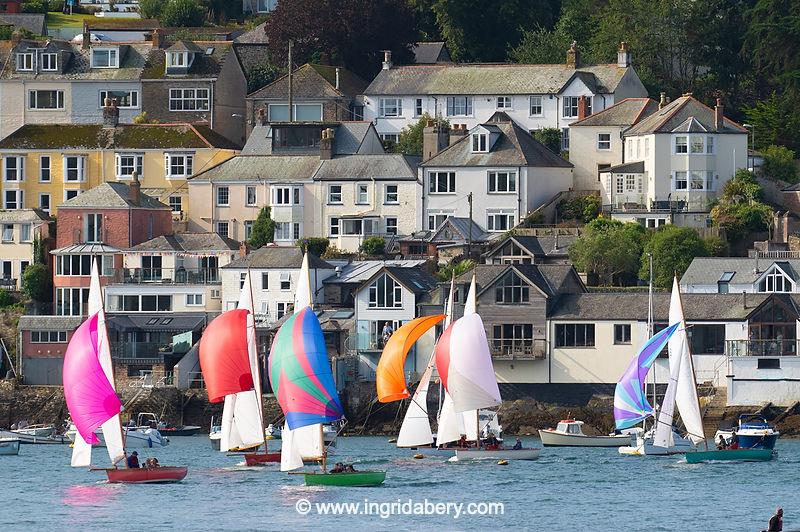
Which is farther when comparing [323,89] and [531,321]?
[323,89]

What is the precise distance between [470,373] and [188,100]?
47.4 m

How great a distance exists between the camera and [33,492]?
7544 cm

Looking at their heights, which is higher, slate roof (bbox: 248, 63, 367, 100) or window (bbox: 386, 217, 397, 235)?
slate roof (bbox: 248, 63, 367, 100)

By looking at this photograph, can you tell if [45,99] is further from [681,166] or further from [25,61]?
[681,166]

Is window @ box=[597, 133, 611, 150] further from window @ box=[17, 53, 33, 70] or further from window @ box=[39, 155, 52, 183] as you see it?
window @ box=[17, 53, 33, 70]

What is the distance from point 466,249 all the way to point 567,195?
7.36m

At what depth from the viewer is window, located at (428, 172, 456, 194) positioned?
362 feet

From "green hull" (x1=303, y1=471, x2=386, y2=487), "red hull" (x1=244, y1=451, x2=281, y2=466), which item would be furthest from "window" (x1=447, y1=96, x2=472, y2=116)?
"green hull" (x1=303, y1=471, x2=386, y2=487)

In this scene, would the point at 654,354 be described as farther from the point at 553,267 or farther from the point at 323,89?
the point at 323,89

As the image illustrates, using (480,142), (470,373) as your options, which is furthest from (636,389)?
(480,142)

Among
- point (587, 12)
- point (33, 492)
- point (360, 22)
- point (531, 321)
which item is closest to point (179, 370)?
point (531, 321)

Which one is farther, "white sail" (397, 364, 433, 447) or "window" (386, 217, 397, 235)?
"window" (386, 217, 397, 235)

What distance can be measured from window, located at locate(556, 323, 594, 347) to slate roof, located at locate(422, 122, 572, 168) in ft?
55.4

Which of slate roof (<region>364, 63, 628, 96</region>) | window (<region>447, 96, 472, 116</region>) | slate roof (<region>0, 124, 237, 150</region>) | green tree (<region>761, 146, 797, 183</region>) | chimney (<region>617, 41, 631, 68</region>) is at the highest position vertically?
chimney (<region>617, 41, 631, 68</region>)
